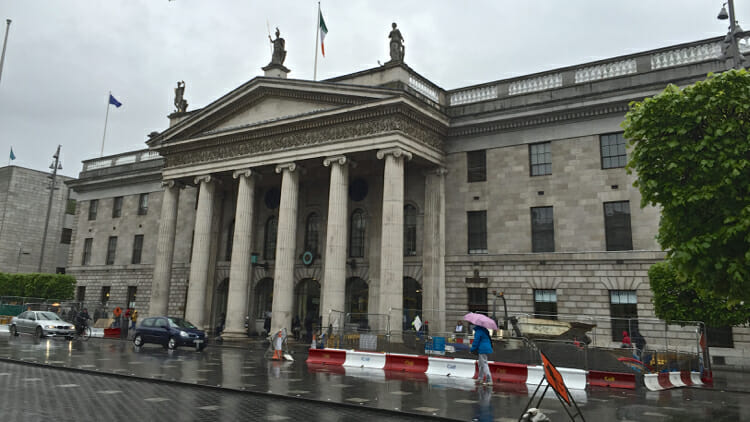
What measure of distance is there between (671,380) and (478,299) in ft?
42.5

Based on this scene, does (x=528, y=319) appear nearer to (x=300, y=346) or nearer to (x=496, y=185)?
(x=496, y=185)

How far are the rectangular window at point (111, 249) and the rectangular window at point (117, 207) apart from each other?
6.53ft

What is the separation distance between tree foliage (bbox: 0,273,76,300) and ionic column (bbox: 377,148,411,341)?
1229 inches

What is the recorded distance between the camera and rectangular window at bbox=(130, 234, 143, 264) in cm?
4314

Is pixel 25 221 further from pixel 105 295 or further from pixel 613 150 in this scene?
pixel 613 150

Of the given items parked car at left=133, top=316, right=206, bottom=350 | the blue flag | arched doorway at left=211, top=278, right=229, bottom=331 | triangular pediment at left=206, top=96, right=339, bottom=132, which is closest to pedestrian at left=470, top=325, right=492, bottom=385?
parked car at left=133, top=316, right=206, bottom=350

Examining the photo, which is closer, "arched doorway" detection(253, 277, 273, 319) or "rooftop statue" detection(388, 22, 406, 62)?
"rooftop statue" detection(388, 22, 406, 62)

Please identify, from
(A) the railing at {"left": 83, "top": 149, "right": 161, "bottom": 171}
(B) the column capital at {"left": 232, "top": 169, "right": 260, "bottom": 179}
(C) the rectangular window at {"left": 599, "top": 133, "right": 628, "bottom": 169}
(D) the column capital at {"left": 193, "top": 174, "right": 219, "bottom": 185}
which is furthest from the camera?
(A) the railing at {"left": 83, "top": 149, "right": 161, "bottom": 171}

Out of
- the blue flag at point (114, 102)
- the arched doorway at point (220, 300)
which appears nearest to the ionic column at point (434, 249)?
the arched doorway at point (220, 300)

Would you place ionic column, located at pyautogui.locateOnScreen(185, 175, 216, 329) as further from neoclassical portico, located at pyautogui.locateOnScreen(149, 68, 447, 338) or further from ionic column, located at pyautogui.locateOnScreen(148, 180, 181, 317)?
ionic column, located at pyautogui.locateOnScreen(148, 180, 181, 317)

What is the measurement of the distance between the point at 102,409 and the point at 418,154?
68.4 ft

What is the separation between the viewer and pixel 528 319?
Result: 20875 mm

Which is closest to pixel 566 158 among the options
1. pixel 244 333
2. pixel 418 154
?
pixel 418 154

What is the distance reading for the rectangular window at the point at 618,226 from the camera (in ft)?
84.4
